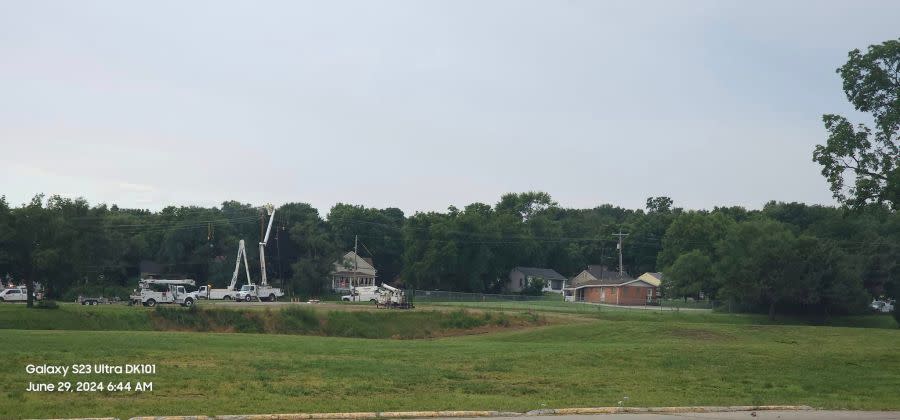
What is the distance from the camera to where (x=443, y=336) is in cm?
6138

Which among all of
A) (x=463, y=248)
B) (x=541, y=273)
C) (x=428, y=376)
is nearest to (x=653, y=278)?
(x=541, y=273)

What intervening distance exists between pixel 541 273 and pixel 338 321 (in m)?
82.0

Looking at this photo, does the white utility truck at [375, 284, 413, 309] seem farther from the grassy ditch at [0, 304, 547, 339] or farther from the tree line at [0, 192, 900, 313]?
the tree line at [0, 192, 900, 313]

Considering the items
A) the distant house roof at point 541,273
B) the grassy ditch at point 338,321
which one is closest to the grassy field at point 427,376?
the grassy ditch at point 338,321

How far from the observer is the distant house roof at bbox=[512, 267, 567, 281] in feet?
452

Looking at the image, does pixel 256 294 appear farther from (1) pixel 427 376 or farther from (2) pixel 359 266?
(1) pixel 427 376

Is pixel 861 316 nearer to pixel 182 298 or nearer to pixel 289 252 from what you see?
pixel 182 298

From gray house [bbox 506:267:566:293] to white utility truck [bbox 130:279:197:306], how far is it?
213 ft

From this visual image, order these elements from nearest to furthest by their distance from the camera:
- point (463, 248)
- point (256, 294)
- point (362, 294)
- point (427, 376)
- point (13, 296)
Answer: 1. point (427, 376)
2. point (13, 296)
3. point (256, 294)
4. point (362, 294)
5. point (463, 248)

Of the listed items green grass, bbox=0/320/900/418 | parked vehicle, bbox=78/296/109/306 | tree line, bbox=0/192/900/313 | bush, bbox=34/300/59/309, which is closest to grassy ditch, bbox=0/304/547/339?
→ bush, bbox=34/300/59/309

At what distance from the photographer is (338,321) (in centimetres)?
6206

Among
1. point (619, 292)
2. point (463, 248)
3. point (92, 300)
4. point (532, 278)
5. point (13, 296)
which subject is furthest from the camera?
point (532, 278)

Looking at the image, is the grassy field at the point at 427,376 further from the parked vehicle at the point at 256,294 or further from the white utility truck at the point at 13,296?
the parked vehicle at the point at 256,294

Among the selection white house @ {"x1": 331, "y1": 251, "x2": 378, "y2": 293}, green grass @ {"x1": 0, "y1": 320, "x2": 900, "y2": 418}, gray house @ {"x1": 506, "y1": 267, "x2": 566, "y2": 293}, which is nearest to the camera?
green grass @ {"x1": 0, "y1": 320, "x2": 900, "y2": 418}
